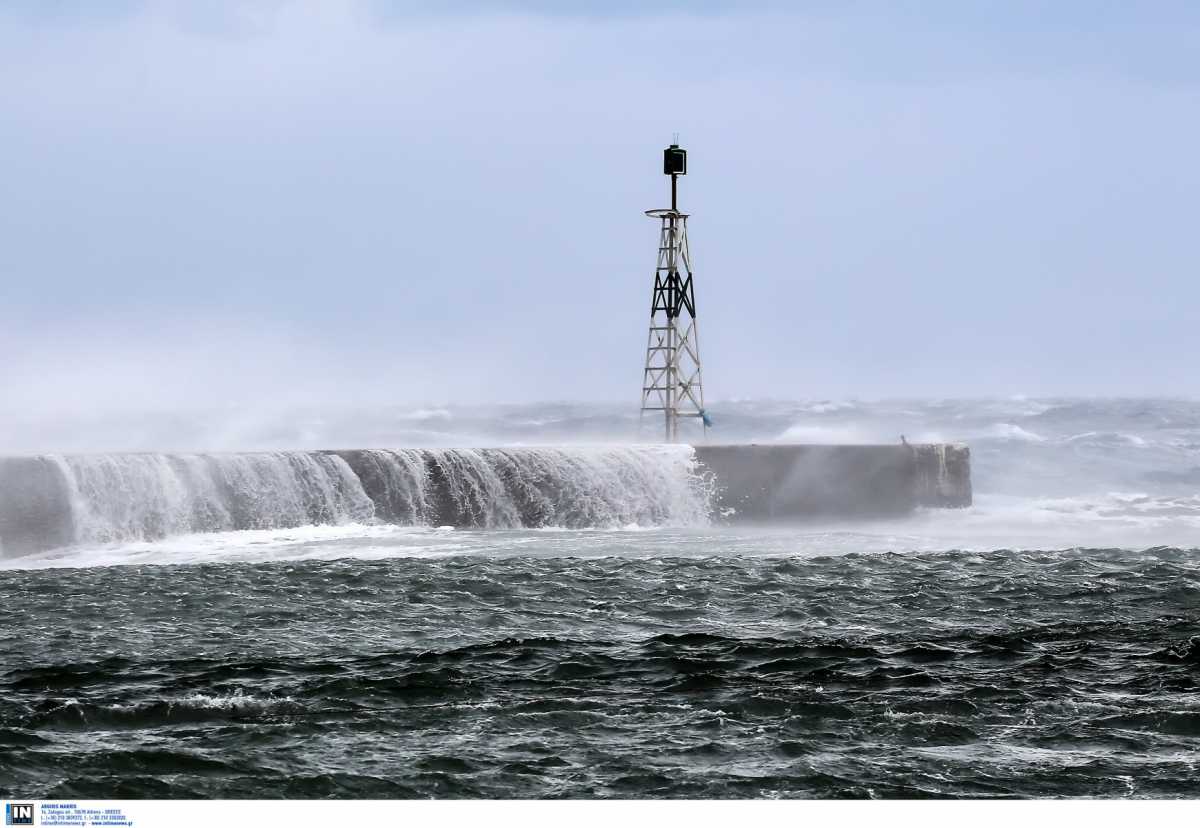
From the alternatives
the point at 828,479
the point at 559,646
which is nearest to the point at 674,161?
the point at 828,479

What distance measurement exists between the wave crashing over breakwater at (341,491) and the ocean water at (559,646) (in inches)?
1.8

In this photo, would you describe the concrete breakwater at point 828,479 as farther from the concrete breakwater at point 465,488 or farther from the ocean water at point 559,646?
the ocean water at point 559,646

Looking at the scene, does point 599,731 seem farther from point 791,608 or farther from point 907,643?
point 791,608

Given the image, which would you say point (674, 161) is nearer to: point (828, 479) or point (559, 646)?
point (828, 479)

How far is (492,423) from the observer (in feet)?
219

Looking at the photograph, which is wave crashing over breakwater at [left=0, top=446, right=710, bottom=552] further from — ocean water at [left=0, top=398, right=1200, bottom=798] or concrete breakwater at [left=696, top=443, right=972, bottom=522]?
concrete breakwater at [left=696, top=443, right=972, bottom=522]

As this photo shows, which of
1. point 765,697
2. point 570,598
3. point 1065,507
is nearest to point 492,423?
point 1065,507

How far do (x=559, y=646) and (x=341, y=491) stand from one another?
10865mm

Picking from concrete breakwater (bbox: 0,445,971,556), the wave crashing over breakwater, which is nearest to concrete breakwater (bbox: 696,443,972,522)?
concrete breakwater (bbox: 0,445,971,556)

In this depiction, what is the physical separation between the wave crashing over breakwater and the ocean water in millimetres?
46

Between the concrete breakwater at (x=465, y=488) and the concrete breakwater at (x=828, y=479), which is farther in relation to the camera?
the concrete breakwater at (x=828, y=479)

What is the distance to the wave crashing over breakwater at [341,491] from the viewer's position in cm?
1859

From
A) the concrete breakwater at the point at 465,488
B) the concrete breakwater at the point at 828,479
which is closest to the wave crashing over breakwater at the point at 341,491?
the concrete breakwater at the point at 465,488

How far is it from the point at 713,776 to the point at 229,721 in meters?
2.81
